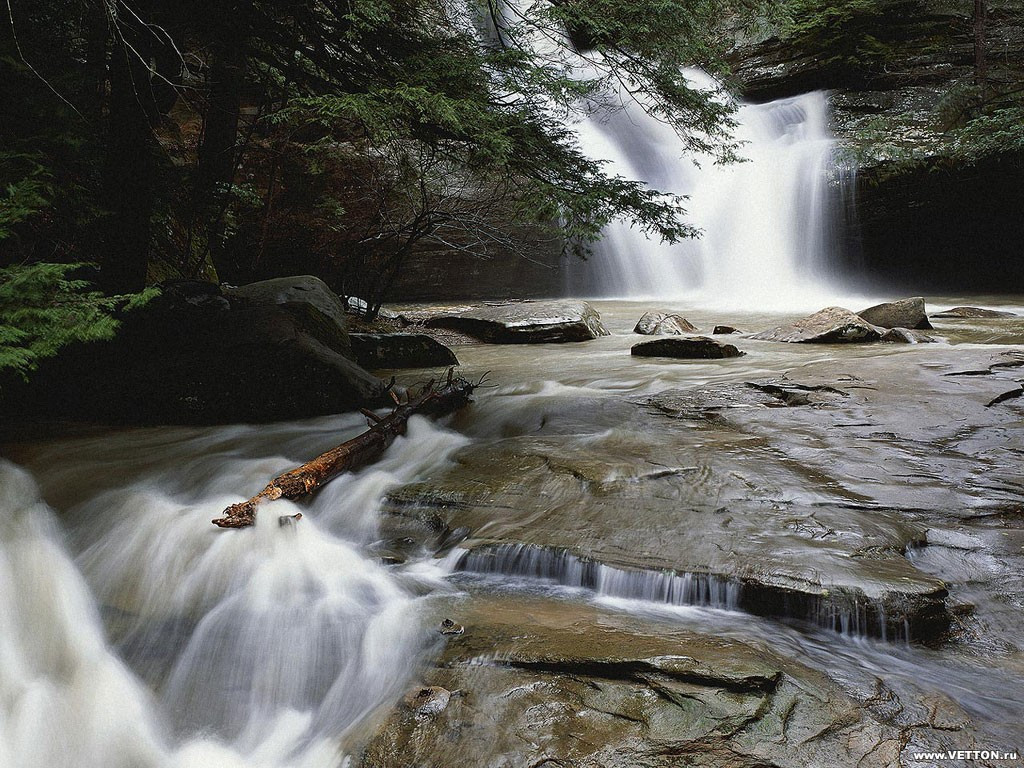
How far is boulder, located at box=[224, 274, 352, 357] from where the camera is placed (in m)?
6.61

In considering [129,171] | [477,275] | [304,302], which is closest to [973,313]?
[477,275]

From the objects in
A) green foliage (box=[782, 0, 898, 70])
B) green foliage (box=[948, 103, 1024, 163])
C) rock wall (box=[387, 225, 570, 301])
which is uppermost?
green foliage (box=[782, 0, 898, 70])

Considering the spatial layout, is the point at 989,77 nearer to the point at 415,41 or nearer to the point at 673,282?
the point at 673,282

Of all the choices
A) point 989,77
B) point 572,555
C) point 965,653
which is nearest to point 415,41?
point 572,555

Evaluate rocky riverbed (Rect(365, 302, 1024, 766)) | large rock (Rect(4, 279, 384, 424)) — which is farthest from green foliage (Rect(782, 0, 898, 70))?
large rock (Rect(4, 279, 384, 424))

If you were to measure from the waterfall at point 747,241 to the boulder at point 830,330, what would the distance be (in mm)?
6294

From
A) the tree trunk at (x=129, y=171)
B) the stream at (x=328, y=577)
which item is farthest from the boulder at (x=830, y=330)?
the tree trunk at (x=129, y=171)

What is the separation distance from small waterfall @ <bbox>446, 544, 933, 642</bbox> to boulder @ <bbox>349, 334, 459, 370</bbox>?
16.5 feet

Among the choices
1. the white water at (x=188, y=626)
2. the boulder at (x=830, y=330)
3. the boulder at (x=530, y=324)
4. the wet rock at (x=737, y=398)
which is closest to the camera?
the white water at (x=188, y=626)

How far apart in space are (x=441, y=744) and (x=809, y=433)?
337cm

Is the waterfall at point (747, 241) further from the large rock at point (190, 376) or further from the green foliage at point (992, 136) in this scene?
the large rock at point (190, 376)

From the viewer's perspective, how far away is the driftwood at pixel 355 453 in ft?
11.6

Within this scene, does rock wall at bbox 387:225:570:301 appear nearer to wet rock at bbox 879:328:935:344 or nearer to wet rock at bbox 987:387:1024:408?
wet rock at bbox 879:328:935:344

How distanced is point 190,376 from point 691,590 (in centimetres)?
458
